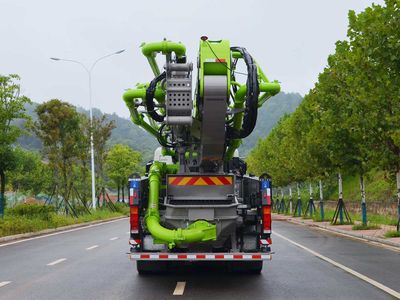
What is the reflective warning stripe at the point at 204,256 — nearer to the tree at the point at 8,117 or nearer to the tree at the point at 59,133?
the tree at the point at 8,117

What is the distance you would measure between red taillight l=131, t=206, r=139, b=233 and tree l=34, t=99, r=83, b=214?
23579 mm

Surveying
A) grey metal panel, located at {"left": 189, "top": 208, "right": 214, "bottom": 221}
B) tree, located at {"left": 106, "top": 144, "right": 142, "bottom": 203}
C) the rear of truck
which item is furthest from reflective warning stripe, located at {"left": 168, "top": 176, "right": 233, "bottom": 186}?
tree, located at {"left": 106, "top": 144, "right": 142, "bottom": 203}

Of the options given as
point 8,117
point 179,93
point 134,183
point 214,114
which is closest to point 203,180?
point 134,183

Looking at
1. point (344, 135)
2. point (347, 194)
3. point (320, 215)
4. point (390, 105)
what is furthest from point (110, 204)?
point (390, 105)

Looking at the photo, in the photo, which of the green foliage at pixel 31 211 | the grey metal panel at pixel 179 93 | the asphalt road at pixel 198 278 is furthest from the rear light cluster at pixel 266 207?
the green foliage at pixel 31 211

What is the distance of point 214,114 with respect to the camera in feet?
28.8

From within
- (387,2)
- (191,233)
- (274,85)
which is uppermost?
(387,2)

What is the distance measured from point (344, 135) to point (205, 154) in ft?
50.6

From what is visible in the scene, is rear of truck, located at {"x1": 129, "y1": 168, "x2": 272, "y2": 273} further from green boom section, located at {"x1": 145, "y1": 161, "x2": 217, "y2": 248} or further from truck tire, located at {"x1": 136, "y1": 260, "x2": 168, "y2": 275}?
truck tire, located at {"x1": 136, "y1": 260, "x2": 168, "y2": 275}

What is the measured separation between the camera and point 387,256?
47.4 ft

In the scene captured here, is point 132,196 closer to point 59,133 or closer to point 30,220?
point 30,220

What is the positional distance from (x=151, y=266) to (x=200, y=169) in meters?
2.28

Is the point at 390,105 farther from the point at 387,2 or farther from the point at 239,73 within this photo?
the point at 239,73

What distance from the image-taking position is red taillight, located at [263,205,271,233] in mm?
9930
